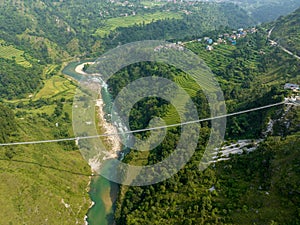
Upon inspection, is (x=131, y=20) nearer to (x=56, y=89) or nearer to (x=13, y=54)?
(x=13, y=54)

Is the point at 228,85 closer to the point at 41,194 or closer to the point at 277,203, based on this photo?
the point at 277,203

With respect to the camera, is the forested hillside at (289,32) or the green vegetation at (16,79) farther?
the green vegetation at (16,79)

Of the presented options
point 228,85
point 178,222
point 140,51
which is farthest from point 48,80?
point 178,222

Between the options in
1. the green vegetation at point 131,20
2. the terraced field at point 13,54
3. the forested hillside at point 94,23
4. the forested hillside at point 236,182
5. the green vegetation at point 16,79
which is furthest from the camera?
the green vegetation at point 131,20

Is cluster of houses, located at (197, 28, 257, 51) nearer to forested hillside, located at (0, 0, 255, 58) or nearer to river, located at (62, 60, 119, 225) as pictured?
forested hillside, located at (0, 0, 255, 58)

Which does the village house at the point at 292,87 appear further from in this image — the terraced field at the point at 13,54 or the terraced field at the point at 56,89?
the terraced field at the point at 13,54

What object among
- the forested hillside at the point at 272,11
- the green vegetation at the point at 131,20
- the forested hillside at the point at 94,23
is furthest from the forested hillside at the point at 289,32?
the forested hillside at the point at 272,11

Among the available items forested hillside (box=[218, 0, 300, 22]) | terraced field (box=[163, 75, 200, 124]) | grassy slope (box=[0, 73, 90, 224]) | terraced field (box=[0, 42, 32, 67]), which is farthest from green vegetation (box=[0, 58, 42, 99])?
forested hillside (box=[218, 0, 300, 22])
